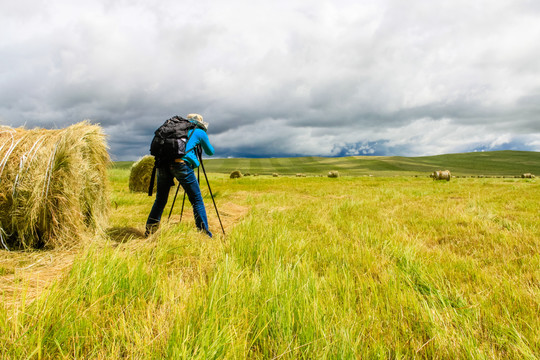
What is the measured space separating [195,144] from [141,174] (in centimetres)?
947

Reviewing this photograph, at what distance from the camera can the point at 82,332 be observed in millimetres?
1561

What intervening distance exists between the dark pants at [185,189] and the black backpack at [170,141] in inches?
8.0

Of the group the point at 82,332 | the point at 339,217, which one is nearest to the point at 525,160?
the point at 339,217

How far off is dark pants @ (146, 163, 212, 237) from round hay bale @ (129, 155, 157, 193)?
8.49m

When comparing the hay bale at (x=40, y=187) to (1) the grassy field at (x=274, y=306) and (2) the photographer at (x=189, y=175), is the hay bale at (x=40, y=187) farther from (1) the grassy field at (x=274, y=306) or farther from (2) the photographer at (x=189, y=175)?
(2) the photographer at (x=189, y=175)

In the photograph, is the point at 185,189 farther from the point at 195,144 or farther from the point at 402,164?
the point at 402,164

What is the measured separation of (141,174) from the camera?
12.7 meters

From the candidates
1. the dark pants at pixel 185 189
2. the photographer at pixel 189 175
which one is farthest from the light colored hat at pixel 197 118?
the dark pants at pixel 185 189

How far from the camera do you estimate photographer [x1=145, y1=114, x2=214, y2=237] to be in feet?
15.1

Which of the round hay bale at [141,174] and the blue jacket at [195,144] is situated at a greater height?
the blue jacket at [195,144]

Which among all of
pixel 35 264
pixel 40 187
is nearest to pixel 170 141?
pixel 40 187

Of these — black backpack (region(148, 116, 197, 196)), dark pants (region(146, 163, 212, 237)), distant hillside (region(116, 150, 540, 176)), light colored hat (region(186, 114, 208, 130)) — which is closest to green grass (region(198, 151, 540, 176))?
distant hillside (region(116, 150, 540, 176))

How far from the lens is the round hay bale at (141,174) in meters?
12.5

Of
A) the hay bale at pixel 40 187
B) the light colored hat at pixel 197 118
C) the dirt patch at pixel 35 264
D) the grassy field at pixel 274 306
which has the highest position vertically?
the light colored hat at pixel 197 118
